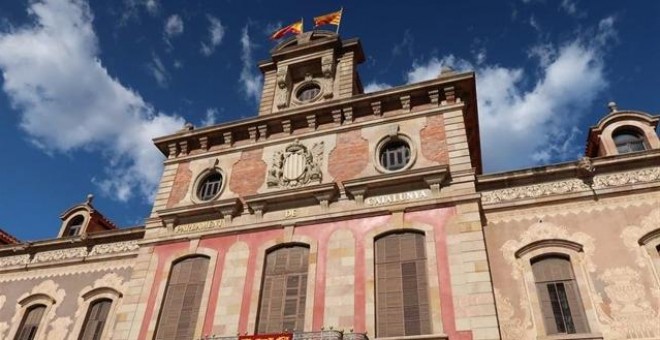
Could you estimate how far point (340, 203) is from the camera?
14680mm

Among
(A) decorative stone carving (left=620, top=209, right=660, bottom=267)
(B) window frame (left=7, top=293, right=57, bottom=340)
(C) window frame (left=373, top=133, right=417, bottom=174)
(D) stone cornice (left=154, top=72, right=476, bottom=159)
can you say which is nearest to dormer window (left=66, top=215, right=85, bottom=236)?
(B) window frame (left=7, top=293, right=57, bottom=340)

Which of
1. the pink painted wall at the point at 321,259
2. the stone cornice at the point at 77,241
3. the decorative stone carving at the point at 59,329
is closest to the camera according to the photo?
the pink painted wall at the point at 321,259

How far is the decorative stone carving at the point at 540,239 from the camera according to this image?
12367 mm

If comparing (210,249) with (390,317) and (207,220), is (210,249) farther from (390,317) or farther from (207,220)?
(390,317)

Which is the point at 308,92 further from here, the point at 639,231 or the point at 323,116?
the point at 639,231

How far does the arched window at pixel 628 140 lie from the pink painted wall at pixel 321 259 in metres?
5.90

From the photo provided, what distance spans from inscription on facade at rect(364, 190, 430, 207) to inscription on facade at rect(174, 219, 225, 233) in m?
5.09

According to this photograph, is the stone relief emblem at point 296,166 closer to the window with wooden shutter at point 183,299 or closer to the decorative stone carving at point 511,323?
the window with wooden shutter at point 183,299

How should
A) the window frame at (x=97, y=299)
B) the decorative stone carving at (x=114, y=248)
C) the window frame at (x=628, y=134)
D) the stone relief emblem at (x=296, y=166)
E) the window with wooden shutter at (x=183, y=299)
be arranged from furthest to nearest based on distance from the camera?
1. the decorative stone carving at (x=114, y=248)
2. the window frame at (x=97, y=299)
3. the stone relief emblem at (x=296, y=166)
4. the window frame at (x=628, y=134)
5. the window with wooden shutter at (x=183, y=299)

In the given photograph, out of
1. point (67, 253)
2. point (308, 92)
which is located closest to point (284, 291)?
point (308, 92)

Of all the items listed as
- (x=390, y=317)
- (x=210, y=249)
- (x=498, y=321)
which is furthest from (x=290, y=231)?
(x=498, y=321)

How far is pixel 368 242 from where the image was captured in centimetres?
1357

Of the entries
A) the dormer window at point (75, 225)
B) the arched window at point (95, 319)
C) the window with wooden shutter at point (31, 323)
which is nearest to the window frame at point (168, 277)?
the arched window at point (95, 319)

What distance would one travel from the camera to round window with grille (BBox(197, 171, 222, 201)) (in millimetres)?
17031
